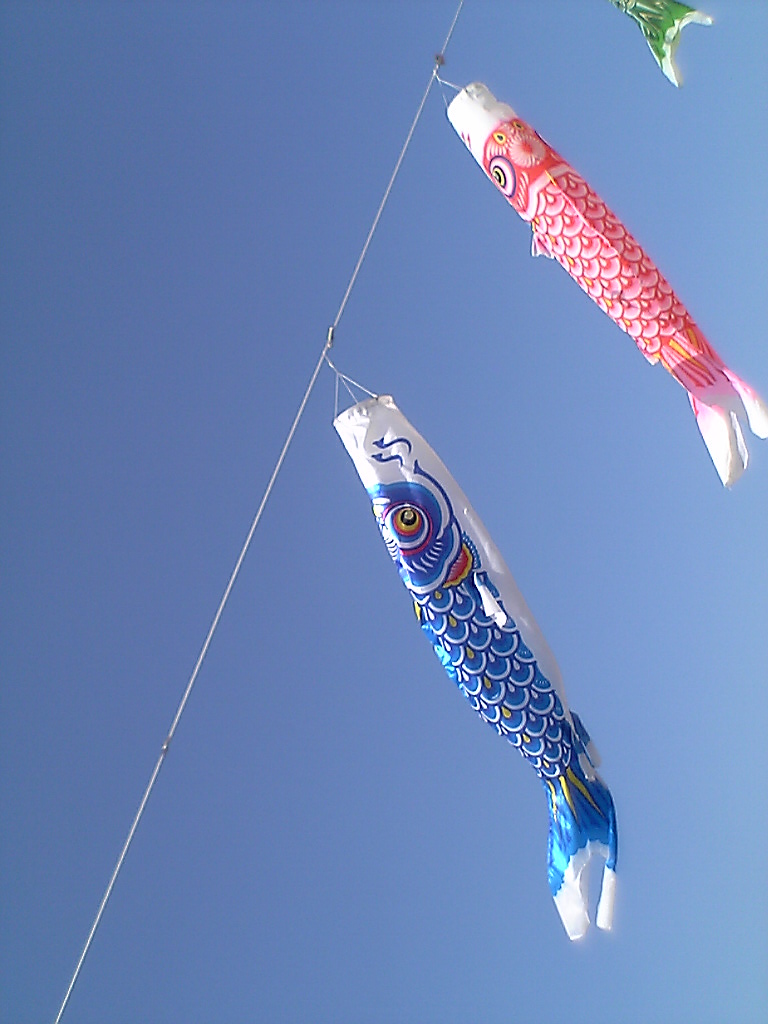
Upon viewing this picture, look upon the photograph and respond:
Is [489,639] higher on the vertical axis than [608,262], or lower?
lower

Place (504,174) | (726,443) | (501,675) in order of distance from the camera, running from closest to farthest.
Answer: (501,675) < (726,443) < (504,174)

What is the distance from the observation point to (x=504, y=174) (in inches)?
104

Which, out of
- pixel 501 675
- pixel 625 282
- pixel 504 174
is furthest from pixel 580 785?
pixel 504 174

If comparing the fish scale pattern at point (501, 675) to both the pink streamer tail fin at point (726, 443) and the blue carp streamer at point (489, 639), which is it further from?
the pink streamer tail fin at point (726, 443)

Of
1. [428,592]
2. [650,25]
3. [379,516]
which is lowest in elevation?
[428,592]

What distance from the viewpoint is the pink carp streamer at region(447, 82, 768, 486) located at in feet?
8.16

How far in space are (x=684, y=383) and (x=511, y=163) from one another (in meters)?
0.73

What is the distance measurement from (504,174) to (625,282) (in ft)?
1.47

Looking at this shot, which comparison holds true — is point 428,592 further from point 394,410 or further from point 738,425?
point 738,425

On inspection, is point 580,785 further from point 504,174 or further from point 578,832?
point 504,174

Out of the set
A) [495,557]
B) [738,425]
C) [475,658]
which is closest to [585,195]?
[738,425]

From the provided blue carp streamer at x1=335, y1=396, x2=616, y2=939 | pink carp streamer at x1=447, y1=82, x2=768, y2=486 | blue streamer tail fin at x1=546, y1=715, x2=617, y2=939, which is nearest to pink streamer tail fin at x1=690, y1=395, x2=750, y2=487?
pink carp streamer at x1=447, y1=82, x2=768, y2=486

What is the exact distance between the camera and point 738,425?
249 cm

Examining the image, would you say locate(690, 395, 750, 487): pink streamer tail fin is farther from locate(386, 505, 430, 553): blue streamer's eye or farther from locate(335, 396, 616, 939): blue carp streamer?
locate(386, 505, 430, 553): blue streamer's eye
